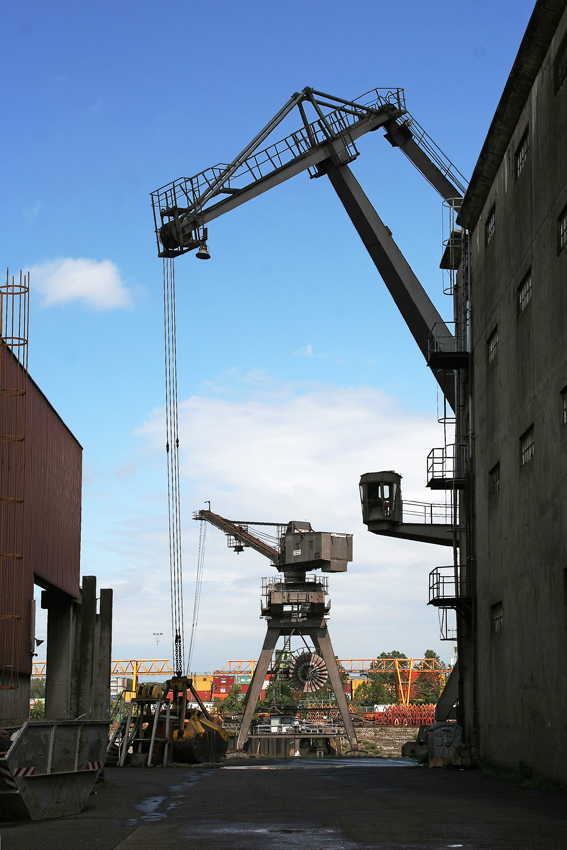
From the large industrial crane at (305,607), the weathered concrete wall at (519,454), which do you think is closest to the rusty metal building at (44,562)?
the weathered concrete wall at (519,454)

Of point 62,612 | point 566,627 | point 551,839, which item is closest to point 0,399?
point 62,612

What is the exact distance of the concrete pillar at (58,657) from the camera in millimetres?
27938

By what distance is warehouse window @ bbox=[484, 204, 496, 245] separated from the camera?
81.3 ft

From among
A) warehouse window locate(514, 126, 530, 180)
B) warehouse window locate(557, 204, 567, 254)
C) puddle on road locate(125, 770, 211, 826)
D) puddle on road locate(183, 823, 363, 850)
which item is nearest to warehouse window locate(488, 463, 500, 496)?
warehouse window locate(514, 126, 530, 180)

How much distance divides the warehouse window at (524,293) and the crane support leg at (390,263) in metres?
9.81

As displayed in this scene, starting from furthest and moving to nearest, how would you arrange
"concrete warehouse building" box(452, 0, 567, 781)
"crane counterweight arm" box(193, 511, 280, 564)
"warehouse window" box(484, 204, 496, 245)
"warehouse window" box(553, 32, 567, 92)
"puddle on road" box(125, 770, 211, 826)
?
"crane counterweight arm" box(193, 511, 280, 564), "warehouse window" box(484, 204, 496, 245), "warehouse window" box(553, 32, 567, 92), "concrete warehouse building" box(452, 0, 567, 781), "puddle on road" box(125, 770, 211, 826)

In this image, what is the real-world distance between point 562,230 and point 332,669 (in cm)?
3650

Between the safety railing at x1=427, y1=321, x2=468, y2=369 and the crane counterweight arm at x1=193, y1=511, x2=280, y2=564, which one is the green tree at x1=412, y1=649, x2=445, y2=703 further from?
the safety railing at x1=427, y1=321, x2=468, y2=369

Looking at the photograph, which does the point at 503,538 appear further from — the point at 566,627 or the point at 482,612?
the point at 566,627

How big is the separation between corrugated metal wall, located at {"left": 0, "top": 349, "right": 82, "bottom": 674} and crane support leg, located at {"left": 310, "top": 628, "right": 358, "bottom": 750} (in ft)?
77.3

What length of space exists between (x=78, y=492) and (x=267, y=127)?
13804 mm

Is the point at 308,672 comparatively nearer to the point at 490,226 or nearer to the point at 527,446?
the point at 490,226

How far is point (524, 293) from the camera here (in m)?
21.1

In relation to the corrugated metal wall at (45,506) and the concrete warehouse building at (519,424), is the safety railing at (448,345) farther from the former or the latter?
the corrugated metal wall at (45,506)
